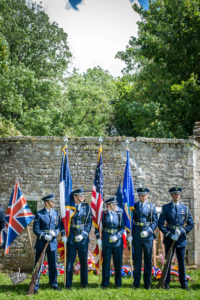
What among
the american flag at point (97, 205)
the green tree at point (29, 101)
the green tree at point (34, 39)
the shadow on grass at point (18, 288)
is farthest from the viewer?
the green tree at point (34, 39)

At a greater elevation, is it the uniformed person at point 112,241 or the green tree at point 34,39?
the green tree at point 34,39

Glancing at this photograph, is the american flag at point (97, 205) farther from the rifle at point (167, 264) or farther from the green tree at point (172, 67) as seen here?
the green tree at point (172, 67)

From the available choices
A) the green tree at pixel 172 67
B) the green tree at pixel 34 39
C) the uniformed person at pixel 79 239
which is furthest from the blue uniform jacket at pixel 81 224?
the green tree at pixel 34 39

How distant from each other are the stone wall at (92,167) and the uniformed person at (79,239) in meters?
1.90

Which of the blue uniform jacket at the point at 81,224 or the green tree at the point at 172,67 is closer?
the blue uniform jacket at the point at 81,224

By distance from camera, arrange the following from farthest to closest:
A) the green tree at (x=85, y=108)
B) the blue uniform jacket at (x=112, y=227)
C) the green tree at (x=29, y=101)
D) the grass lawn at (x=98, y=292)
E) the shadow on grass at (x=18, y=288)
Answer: the green tree at (x=85, y=108), the green tree at (x=29, y=101), the blue uniform jacket at (x=112, y=227), the shadow on grass at (x=18, y=288), the grass lawn at (x=98, y=292)

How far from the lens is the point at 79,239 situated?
6191mm

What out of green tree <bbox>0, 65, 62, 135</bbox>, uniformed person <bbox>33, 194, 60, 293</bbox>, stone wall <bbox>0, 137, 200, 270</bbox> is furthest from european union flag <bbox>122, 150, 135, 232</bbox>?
green tree <bbox>0, 65, 62, 135</bbox>

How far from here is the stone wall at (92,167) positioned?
830 centimetres

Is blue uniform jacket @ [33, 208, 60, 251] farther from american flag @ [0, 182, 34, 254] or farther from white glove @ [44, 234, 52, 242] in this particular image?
american flag @ [0, 182, 34, 254]

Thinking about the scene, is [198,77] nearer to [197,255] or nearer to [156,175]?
[156,175]

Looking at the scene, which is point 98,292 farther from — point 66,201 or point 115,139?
point 115,139

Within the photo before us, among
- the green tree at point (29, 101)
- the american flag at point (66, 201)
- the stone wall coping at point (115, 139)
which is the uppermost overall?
the green tree at point (29, 101)

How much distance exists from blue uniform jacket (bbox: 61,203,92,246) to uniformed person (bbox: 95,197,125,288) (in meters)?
0.26
